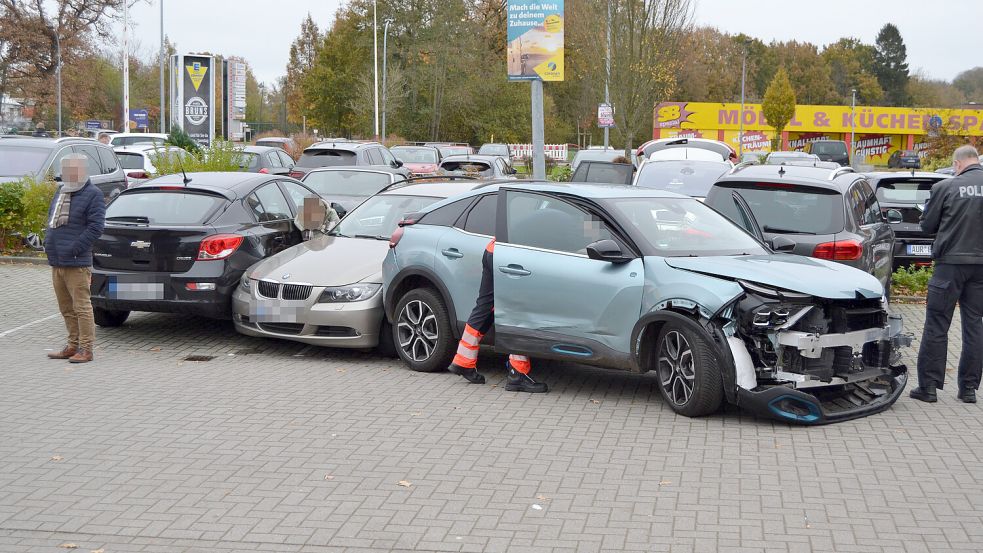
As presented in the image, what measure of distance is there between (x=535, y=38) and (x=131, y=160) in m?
10.6

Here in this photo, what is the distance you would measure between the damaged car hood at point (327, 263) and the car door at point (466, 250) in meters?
1.07

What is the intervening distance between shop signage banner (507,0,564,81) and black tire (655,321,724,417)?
1135 centimetres

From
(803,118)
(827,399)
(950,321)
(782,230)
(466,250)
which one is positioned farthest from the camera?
(803,118)

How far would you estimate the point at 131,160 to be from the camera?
2402cm

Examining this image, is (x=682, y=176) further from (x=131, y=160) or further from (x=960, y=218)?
(x=131, y=160)

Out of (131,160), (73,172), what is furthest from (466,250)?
(131,160)

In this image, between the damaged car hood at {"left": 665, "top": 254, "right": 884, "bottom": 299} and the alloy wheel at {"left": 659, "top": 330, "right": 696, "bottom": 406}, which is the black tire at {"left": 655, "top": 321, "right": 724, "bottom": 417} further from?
the damaged car hood at {"left": 665, "top": 254, "right": 884, "bottom": 299}

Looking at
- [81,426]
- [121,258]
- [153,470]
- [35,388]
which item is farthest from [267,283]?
[153,470]

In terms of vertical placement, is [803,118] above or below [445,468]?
above

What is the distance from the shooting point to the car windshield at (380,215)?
1089 cm

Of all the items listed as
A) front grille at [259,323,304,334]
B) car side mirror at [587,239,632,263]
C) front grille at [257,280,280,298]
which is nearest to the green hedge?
front grille at [257,280,280,298]

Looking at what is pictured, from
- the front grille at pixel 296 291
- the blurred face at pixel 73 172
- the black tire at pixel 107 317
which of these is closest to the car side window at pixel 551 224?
the front grille at pixel 296 291

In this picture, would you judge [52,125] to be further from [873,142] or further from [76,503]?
[76,503]

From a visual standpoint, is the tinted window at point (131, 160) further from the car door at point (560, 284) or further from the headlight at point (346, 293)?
the car door at point (560, 284)
